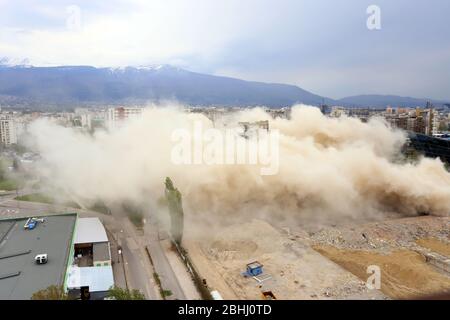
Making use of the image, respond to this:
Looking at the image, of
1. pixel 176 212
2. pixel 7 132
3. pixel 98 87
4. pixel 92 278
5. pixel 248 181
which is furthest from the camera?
pixel 98 87

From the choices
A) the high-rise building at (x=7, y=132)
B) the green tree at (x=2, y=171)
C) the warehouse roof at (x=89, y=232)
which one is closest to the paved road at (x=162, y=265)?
the warehouse roof at (x=89, y=232)

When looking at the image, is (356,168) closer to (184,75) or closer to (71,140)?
(71,140)

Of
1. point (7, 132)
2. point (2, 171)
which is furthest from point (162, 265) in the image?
point (7, 132)

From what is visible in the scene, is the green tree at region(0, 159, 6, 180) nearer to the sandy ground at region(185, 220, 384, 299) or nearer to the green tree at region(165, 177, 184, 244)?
the green tree at region(165, 177, 184, 244)

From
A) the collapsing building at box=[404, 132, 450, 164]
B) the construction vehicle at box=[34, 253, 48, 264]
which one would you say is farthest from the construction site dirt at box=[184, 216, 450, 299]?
the collapsing building at box=[404, 132, 450, 164]

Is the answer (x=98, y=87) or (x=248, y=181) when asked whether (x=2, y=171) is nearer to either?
(x=248, y=181)

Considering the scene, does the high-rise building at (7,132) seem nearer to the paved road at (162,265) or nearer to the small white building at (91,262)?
the small white building at (91,262)
